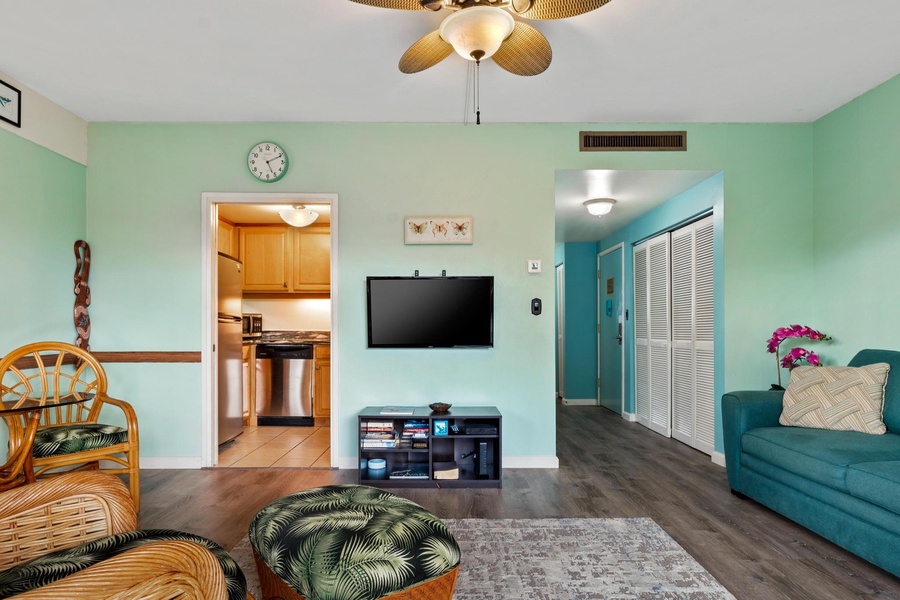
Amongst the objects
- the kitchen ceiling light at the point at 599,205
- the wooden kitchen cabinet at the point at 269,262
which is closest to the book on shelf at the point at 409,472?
the kitchen ceiling light at the point at 599,205

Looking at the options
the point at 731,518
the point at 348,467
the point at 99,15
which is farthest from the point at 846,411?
the point at 99,15

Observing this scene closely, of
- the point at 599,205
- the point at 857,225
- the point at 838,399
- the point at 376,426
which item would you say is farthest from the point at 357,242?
the point at 857,225

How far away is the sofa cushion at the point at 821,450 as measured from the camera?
2379mm

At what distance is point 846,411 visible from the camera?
2809 mm

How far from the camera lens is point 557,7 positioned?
2129 millimetres

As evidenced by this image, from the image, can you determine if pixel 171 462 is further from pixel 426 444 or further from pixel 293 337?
pixel 293 337

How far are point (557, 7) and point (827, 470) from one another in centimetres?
241

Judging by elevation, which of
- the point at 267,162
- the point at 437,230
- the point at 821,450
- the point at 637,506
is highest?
the point at 267,162

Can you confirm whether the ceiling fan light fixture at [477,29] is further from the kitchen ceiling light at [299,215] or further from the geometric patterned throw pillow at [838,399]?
the kitchen ceiling light at [299,215]

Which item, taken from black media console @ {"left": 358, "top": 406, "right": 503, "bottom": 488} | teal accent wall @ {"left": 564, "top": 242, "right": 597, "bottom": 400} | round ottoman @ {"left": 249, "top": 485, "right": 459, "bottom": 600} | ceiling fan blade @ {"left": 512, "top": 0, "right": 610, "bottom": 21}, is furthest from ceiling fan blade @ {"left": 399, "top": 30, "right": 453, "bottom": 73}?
teal accent wall @ {"left": 564, "top": 242, "right": 597, "bottom": 400}

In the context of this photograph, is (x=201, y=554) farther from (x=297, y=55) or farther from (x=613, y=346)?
(x=613, y=346)

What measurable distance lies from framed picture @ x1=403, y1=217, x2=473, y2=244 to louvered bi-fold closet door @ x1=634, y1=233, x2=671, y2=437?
7.69 feet

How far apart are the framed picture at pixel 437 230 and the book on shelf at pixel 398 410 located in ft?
3.93

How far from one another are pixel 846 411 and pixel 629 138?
2.24 m
